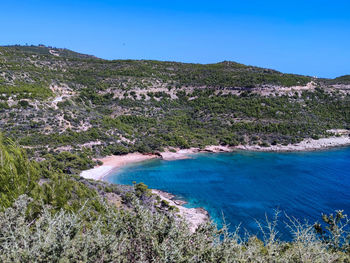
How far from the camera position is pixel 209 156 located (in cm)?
3728

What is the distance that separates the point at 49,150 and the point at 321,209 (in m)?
28.5

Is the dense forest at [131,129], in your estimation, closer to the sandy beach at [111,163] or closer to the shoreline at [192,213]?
the sandy beach at [111,163]

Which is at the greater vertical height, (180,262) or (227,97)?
(227,97)

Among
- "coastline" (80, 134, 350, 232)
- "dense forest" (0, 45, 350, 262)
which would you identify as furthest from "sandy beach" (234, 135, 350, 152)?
"dense forest" (0, 45, 350, 262)

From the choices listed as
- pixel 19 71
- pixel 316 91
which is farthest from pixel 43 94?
pixel 316 91

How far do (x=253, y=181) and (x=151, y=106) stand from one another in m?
26.4

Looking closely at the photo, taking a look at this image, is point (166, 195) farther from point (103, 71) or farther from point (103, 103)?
point (103, 71)

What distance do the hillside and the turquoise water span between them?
526 centimetres

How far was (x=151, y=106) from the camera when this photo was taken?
48938mm

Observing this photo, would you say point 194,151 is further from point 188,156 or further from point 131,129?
point 131,129

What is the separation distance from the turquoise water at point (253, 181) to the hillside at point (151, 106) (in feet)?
17.2

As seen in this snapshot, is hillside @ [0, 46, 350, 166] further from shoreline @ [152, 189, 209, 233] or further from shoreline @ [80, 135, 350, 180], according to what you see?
shoreline @ [152, 189, 209, 233]

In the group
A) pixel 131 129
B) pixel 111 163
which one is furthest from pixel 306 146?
pixel 111 163

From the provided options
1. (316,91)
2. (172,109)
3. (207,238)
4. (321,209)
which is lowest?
(321,209)
